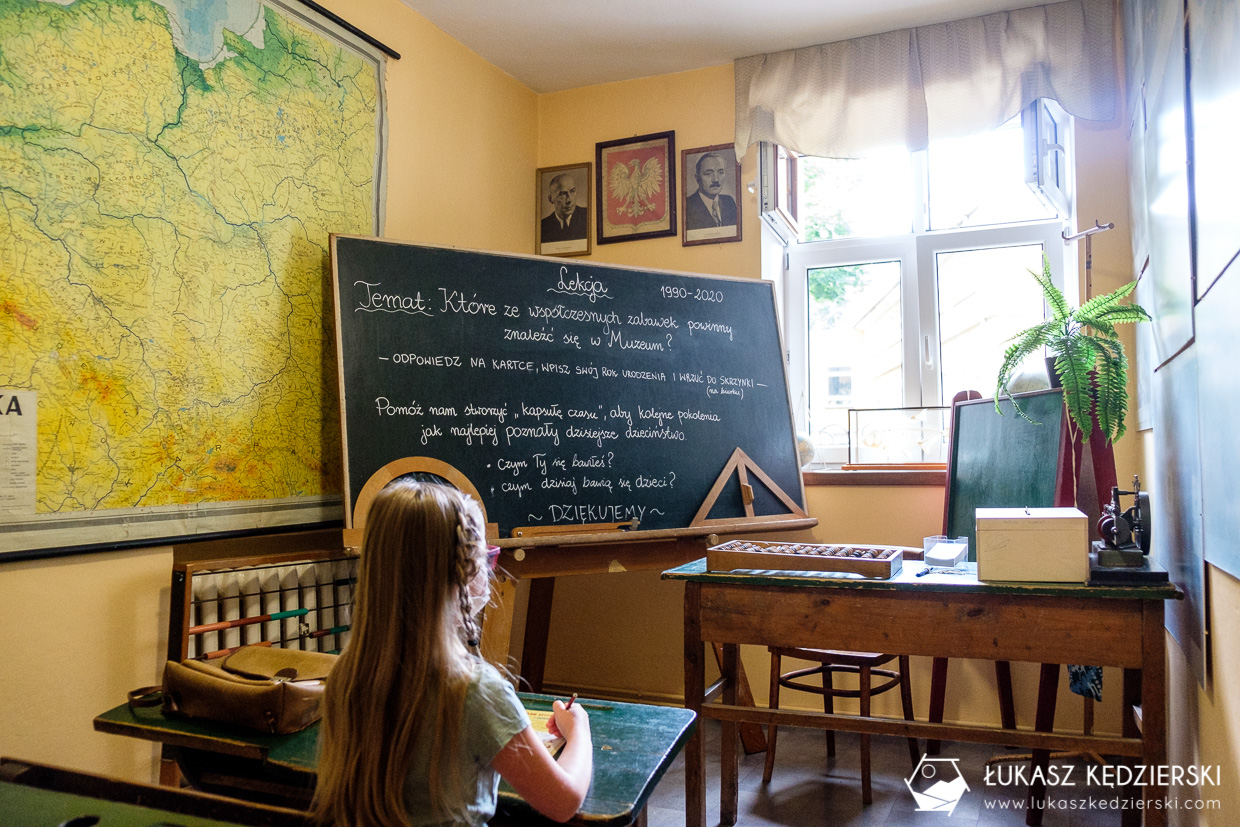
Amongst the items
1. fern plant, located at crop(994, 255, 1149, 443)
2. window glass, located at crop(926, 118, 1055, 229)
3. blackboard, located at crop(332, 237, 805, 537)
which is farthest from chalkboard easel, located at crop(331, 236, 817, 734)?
fern plant, located at crop(994, 255, 1149, 443)

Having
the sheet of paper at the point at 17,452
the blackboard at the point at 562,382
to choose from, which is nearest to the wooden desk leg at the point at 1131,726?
the blackboard at the point at 562,382

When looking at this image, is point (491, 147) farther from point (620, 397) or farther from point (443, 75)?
point (620, 397)

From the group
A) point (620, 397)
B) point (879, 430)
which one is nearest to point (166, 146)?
point (620, 397)

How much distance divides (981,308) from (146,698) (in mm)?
3199

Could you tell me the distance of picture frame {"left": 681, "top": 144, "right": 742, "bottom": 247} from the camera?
361 cm

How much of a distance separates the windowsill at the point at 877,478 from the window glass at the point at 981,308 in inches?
15.4

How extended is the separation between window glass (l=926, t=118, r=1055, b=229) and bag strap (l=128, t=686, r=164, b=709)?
3.24 m

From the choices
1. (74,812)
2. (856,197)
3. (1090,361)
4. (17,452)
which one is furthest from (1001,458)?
(17,452)

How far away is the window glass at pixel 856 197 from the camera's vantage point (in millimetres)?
3613

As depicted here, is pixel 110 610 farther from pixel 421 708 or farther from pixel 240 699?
pixel 421 708

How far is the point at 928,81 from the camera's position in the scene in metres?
3.30

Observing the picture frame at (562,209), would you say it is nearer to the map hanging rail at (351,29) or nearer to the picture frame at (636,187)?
the picture frame at (636,187)

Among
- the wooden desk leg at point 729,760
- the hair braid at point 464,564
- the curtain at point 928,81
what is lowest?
the wooden desk leg at point 729,760

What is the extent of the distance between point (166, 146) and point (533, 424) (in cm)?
132
